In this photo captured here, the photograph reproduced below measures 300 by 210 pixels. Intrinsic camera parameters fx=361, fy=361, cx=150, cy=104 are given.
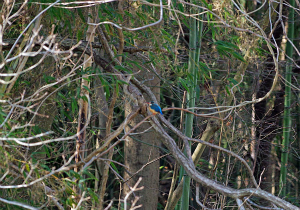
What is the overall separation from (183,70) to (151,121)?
1.08m

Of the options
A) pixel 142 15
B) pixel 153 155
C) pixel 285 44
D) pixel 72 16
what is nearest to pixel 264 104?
pixel 285 44

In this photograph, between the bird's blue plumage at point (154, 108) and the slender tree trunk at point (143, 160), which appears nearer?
the bird's blue plumage at point (154, 108)

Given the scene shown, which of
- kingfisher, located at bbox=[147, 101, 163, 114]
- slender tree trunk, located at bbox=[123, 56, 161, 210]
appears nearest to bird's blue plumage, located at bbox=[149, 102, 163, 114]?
kingfisher, located at bbox=[147, 101, 163, 114]

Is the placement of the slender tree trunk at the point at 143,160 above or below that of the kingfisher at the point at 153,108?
below

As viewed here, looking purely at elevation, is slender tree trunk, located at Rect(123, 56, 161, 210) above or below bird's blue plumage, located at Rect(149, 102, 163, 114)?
below

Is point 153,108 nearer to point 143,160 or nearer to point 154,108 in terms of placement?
point 154,108

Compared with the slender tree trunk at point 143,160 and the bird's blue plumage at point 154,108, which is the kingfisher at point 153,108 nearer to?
the bird's blue plumage at point 154,108

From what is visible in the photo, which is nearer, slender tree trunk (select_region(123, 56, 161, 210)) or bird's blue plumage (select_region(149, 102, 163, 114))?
bird's blue plumage (select_region(149, 102, 163, 114))

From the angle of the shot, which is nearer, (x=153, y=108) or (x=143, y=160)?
(x=153, y=108)

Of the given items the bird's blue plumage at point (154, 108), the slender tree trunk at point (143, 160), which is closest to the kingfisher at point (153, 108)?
the bird's blue plumage at point (154, 108)

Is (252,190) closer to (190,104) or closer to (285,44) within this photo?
(190,104)

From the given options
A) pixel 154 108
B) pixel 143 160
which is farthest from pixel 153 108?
pixel 143 160

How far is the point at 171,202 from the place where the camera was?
139 inches

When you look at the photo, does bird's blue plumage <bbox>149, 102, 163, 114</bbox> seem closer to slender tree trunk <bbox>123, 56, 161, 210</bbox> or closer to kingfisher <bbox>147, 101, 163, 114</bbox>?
kingfisher <bbox>147, 101, 163, 114</bbox>
